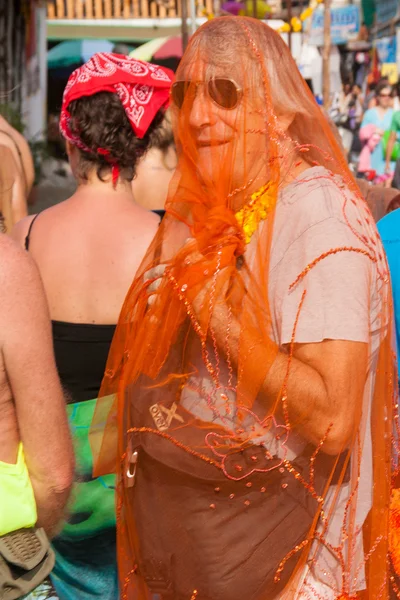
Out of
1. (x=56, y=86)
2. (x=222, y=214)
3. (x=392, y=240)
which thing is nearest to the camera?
(x=222, y=214)

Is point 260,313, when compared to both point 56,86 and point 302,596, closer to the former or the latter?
point 302,596

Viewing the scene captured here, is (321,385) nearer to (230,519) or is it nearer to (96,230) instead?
(230,519)

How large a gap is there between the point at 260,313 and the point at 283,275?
0.30ft

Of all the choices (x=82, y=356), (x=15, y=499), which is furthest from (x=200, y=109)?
(x=82, y=356)

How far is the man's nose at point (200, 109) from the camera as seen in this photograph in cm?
192

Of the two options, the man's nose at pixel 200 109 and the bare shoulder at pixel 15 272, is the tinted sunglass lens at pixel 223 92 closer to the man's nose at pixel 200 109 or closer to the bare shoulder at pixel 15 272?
the man's nose at pixel 200 109

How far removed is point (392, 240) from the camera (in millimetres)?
2533

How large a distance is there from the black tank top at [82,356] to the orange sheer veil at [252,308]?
2.29ft

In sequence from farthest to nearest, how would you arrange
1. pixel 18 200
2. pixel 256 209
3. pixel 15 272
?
pixel 18 200 < pixel 256 209 < pixel 15 272

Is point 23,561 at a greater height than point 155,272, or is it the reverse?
point 155,272

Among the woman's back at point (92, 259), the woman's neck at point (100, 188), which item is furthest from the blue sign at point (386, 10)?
the woman's back at point (92, 259)

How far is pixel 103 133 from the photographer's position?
2.82m

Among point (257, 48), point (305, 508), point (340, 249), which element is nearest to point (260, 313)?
point (340, 249)

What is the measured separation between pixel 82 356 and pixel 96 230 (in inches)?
15.6
